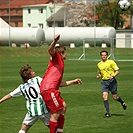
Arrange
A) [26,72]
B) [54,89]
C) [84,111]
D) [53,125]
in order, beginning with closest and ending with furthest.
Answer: [26,72] → [53,125] → [54,89] → [84,111]

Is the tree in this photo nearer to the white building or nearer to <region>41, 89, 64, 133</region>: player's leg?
the white building

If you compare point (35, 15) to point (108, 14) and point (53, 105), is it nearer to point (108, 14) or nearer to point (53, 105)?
point (108, 14)

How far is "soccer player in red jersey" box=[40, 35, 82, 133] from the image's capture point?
10539mm

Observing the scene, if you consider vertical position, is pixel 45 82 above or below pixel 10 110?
above

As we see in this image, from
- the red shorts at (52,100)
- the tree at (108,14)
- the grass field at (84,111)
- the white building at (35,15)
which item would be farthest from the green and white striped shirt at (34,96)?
the white building at (35,15)

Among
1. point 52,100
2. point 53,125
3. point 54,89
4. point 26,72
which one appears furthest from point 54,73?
point 53,125

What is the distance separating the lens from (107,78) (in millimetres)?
15930

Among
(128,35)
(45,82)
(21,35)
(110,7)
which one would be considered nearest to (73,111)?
(45,82)

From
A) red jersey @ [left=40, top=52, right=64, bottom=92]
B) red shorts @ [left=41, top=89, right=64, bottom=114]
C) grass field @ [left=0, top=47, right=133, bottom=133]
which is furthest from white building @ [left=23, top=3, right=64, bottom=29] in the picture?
red shorts @ [left=41, top=89, right=64, bottom=114]

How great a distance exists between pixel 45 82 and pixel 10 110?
263 inches

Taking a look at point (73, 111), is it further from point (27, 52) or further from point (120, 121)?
point (27, 52)

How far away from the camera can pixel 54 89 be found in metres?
10.7

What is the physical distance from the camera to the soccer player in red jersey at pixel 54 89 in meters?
10.5

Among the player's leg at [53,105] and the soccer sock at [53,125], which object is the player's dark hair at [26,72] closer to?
the player's leg at [53,105]
